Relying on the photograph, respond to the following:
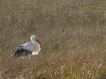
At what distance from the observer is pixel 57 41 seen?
7.17 m

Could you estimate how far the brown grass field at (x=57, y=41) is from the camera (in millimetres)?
3594

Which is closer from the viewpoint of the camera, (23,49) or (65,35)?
(23,49)

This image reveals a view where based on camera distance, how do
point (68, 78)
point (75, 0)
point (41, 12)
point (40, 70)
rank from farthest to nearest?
point (75, 0)
point (41, 12)
point (40, 70)
point (68, 78)

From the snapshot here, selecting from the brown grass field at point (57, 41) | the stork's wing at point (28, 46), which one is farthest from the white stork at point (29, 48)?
the brown grass field at point (57, 41)

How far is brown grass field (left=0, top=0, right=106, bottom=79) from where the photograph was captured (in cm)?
359

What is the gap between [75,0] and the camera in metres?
14.6

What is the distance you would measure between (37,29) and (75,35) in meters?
2.47

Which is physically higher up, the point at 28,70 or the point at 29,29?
the point at 28,70

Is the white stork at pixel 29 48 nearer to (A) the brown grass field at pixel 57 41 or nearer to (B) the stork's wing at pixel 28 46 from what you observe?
(B) the stork's wing at pixel 28 46

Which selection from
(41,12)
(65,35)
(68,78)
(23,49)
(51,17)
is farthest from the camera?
(41,12)

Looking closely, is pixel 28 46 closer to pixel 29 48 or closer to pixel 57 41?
pixel 29 48

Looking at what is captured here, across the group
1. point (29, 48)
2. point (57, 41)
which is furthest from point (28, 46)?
point (57, 41)

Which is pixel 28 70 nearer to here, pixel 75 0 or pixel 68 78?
pixel 68 78

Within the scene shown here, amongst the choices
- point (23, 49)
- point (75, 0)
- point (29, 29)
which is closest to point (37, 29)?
point (29, 29)
